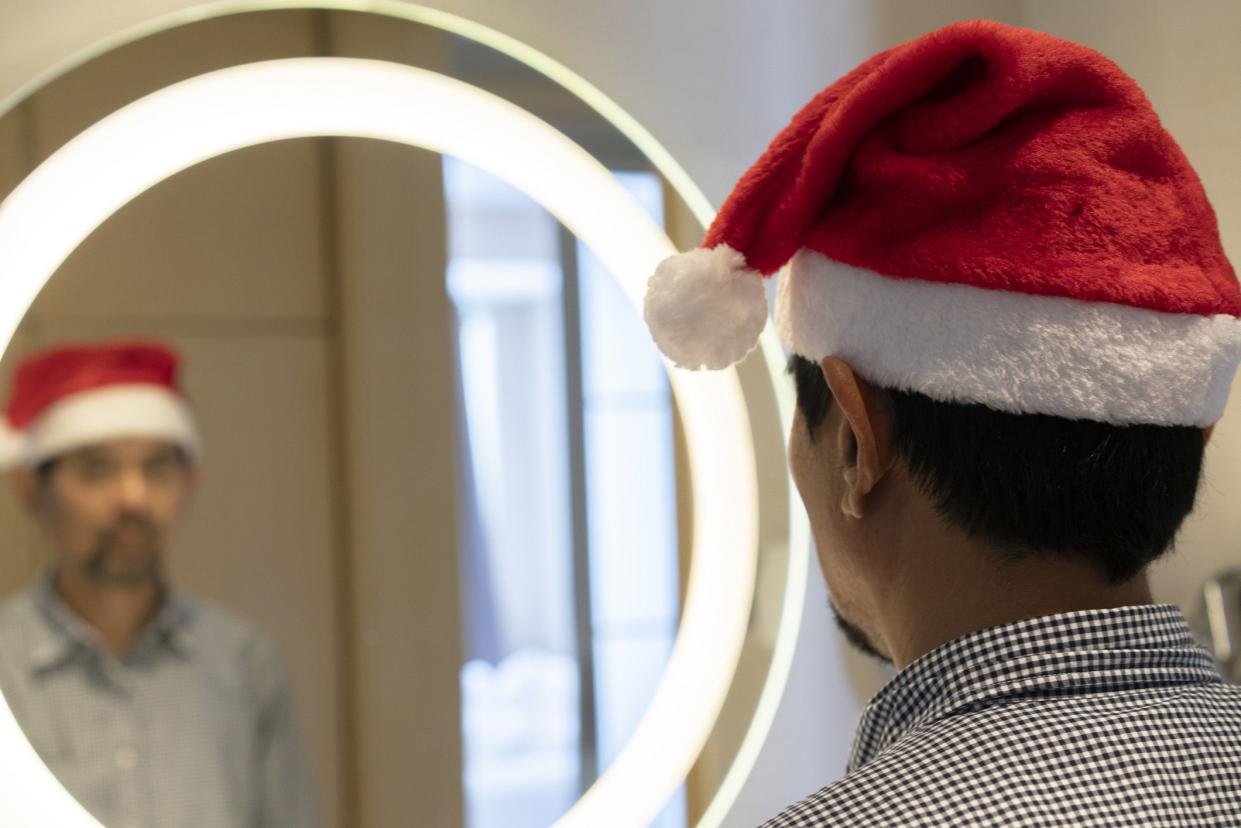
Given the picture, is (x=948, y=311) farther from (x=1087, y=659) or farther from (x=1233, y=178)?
(x=1233, y=178)

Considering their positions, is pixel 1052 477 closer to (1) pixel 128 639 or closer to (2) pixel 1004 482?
(2) pixel 1004 482

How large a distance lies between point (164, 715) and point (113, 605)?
0.06 m

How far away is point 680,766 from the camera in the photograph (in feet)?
2.33

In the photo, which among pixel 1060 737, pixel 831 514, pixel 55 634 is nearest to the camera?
pixel 1060 737

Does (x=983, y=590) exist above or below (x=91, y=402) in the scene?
below

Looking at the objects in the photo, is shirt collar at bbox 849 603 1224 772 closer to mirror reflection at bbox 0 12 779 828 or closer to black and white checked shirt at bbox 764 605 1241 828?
black and white checked shirt at bbox 764 605 1241 828

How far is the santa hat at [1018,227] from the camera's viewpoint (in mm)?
423

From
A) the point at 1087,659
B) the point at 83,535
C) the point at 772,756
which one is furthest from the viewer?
the point at 772,756

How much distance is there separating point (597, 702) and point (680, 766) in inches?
2.4

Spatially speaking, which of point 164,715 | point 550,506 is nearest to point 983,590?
point 550,506

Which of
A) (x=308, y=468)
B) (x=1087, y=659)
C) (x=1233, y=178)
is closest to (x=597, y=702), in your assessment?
(x=308, y=468)

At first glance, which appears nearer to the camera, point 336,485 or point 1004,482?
point 1004,482

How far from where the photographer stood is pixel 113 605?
627mm

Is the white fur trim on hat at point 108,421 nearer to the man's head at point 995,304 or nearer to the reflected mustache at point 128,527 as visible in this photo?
the reflected mustache at point 128,527
